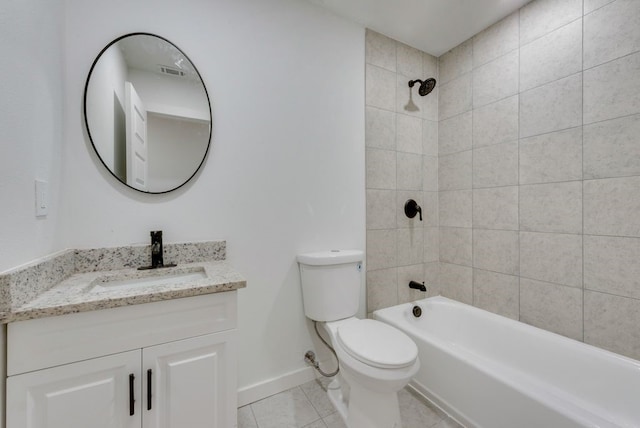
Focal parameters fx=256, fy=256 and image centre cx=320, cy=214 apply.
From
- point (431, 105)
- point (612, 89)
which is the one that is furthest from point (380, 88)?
point (612, 89)

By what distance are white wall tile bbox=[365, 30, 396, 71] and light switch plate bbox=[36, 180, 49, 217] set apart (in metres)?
1.95

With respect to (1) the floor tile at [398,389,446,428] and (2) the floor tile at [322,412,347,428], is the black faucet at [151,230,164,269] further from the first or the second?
(1) the floor tile at [398,389,446,428]

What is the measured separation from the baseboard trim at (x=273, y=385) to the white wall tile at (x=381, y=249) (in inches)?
32.0

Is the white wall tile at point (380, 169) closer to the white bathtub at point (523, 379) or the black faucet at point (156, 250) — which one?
the white bathtub at point (523, 379)

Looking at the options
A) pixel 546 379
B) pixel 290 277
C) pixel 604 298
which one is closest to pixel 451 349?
pixel 546 379

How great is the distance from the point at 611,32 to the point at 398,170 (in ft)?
4.14

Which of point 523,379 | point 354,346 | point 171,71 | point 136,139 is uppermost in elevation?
point 171,71

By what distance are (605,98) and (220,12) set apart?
2.09 meters

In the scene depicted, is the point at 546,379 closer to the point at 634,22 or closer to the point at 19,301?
the point at 634,22

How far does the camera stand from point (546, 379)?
1.42 meters

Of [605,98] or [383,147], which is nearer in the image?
[605,98]

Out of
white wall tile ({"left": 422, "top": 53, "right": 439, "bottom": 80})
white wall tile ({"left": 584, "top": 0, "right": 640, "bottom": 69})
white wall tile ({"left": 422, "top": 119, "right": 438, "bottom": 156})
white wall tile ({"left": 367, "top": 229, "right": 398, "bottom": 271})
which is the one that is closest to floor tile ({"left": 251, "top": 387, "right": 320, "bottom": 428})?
white wall tile ({"left": 367, "top": 229, "right": 398, "bottom": 271})

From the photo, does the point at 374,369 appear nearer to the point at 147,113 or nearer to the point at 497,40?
the point at 147,113

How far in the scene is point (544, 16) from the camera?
1.56 m
